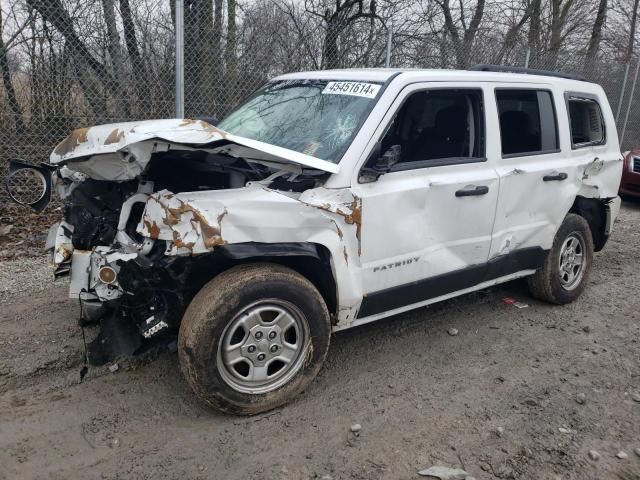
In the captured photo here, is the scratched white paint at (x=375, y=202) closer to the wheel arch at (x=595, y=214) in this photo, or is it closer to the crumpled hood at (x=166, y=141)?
the crumpled hood at (x=166, y=141)

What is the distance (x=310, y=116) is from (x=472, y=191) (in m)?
1.20

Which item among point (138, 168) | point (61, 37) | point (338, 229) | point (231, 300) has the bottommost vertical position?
point (231, 300)

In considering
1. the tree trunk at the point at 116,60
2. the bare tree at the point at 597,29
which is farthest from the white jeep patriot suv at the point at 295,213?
the bare tree at the point at 597,29

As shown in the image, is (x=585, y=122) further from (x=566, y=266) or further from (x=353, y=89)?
(x=353, y=89)

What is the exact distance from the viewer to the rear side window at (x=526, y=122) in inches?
155

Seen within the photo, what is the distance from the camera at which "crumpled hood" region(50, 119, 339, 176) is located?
8.79ft

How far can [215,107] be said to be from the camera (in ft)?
22.0

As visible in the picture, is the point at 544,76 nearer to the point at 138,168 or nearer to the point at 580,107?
the point at 580,107

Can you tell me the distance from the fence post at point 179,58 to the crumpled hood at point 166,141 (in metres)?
3.25

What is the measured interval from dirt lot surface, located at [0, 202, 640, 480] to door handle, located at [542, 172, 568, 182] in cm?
117

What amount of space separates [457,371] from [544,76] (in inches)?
101

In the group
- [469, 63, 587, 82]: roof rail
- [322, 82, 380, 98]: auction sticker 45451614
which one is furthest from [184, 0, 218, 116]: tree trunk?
[469, 63, 587, 82]: roof rail

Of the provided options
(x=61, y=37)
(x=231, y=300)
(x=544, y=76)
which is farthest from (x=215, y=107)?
(x=231, y=300)

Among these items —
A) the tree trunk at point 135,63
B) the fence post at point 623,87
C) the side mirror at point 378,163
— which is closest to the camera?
the side mirror at point 378,163
